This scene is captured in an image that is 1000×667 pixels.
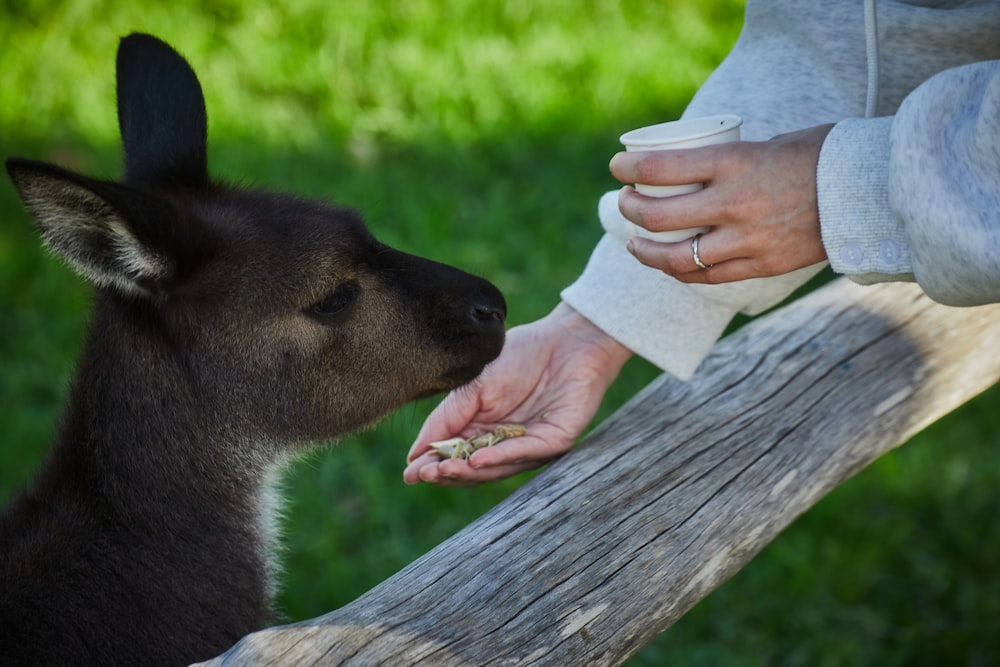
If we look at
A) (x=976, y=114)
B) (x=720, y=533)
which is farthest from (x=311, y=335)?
(x=976, y=114)

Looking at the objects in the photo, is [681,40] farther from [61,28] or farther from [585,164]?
[61,28]

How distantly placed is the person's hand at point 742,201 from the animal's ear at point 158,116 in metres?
1.16

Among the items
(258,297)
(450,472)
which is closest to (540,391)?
(450,472)

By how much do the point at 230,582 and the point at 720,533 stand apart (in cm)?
112

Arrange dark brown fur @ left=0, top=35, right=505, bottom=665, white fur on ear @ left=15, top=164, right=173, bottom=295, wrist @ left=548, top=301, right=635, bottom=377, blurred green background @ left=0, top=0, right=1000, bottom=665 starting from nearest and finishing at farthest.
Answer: white fur on ear @ left=15, top=164, right=173, bottom=295 → dark brown fur @ left=0, top=35, right=505, bottom=665 → wrist @ left=548, top=301, right=635, bottom=377 → blurred green background @ left=0, top=0, right=1000, bottom=665

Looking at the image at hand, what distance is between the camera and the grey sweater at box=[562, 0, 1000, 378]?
192cm

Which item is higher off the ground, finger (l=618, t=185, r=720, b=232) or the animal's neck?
finger (l=618, t=185, r=720, b=232)

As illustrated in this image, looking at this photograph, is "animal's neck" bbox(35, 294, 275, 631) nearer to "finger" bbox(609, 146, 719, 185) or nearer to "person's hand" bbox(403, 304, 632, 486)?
"person's hand" bbox(403, 304, 632, 486)

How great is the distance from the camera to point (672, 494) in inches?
96.9

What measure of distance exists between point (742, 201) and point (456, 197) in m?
4.05

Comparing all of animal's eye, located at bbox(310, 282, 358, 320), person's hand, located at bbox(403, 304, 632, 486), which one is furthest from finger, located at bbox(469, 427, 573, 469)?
animal's eye, located at bbox(310, 282, 358, 320)

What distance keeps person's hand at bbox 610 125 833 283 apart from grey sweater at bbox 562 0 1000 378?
0.05 metres

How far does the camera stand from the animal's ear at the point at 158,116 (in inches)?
109

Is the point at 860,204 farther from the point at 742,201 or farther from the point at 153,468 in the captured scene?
the point at 153,468
